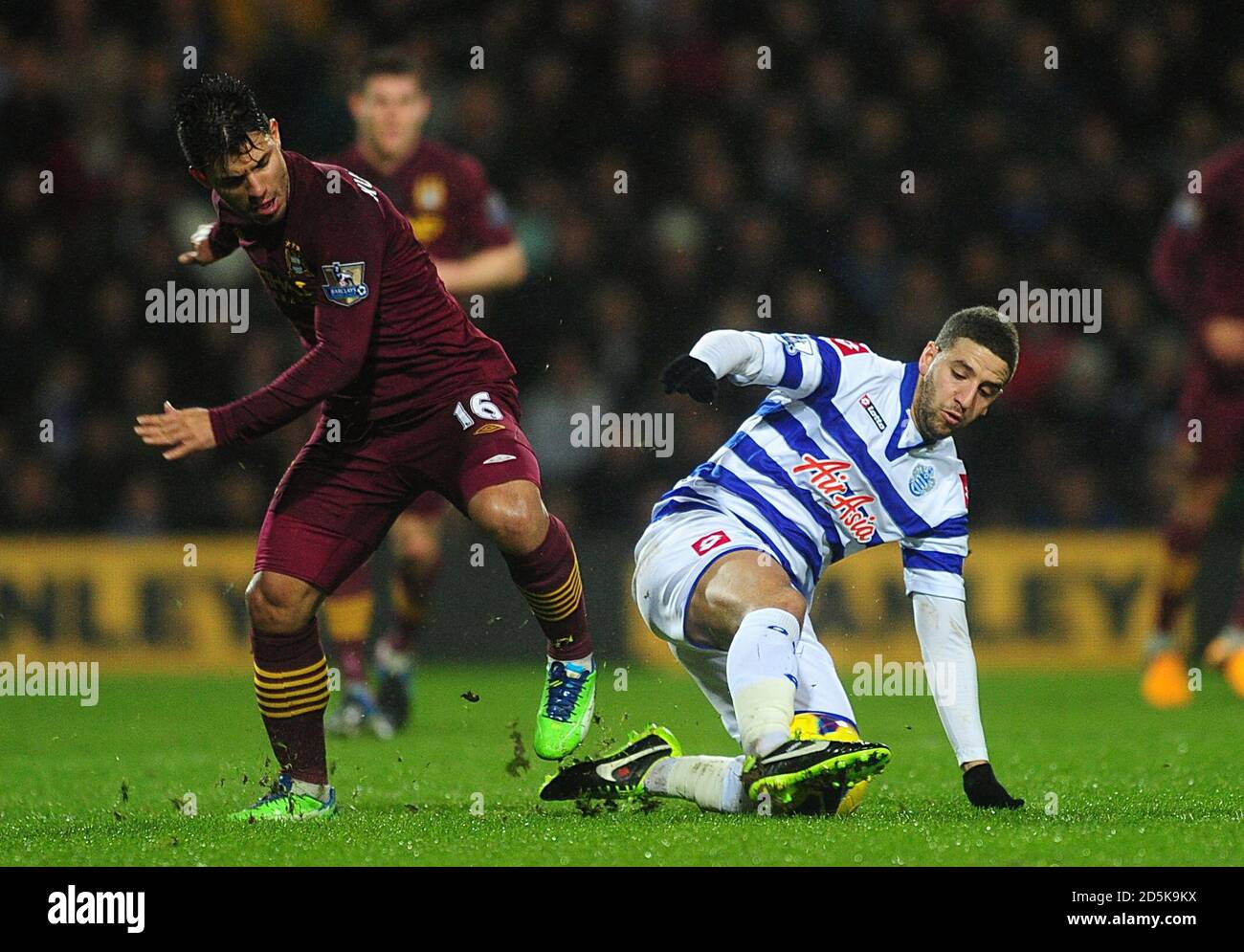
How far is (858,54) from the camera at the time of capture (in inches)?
497

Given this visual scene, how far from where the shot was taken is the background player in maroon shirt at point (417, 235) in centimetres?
752

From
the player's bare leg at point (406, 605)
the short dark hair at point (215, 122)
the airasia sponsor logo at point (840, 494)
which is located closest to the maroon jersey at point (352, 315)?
the short dark hair at point (215, 122)

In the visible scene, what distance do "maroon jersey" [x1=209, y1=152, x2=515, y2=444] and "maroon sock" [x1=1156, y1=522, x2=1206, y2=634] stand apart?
450 cm

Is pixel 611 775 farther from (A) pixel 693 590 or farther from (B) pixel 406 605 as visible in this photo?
(B) pixel 406 605

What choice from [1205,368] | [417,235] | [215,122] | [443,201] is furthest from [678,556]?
[1205,368]

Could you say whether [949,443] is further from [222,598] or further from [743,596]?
[222,598]

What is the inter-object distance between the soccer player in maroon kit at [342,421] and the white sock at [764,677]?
2.69 feet

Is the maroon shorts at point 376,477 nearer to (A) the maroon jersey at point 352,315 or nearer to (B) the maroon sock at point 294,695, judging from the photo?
(A) the maroon jersey at point 352,315

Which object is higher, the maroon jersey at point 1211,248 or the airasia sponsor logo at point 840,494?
Answer: the maroon jersey at point 1211,248

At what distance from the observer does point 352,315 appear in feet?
15.8

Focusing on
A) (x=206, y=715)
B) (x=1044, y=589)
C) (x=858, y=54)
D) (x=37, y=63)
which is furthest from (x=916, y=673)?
(x=37, y=63)

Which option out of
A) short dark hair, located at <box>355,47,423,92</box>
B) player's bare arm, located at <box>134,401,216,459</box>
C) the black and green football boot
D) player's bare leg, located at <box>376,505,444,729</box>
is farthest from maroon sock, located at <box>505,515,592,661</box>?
short dark hair, located at <box>355,47,423,92</box>

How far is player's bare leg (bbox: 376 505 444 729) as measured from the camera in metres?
7.64

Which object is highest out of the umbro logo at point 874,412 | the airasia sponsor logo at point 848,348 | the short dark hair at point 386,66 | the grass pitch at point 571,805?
the short dark hair at point 386,66
